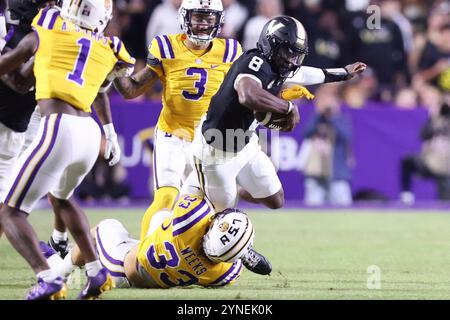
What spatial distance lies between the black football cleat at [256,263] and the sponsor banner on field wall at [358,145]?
6123mm

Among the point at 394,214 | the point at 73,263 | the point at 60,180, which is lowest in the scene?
the point at 394,214

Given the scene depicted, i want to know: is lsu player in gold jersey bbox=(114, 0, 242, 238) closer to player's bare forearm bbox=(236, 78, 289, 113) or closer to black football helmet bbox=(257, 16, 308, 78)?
black football helmet bbox=(257, 16, 308, 78)

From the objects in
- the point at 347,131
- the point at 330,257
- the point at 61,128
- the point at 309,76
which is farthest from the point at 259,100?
the point at 347,131

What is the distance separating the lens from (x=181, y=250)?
5.82m

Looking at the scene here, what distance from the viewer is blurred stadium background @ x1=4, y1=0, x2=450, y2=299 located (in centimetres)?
1173

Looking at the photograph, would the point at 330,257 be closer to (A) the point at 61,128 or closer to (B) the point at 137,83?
(B) the point at 137,83

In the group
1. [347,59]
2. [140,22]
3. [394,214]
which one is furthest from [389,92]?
[140,22]

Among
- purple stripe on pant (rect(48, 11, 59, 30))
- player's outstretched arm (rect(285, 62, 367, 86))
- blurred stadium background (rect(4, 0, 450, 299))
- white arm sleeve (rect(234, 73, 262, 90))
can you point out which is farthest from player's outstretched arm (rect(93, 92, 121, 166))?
blurred stadium background (rect(4, 0, 450, 299))

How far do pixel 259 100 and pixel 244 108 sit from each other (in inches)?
13.7

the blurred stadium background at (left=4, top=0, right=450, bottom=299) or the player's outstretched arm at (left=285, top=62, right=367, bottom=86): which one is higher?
the player's outstretched arm at (left=285, top=62, right=367, bottom=86)

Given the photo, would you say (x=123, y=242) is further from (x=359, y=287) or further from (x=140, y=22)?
(x=140, y=22)

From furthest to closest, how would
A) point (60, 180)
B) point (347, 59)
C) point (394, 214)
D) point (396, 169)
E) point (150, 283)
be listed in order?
point (347, 59), point (396, 169), point (394, 214), point (150, 283), point (60, 180)

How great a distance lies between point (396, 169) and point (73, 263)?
791 centimetres

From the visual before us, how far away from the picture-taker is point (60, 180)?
5.71 metres
